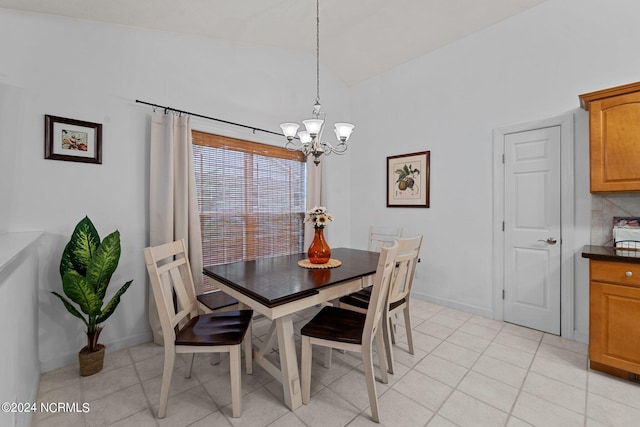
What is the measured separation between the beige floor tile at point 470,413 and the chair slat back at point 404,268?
70 centimetres

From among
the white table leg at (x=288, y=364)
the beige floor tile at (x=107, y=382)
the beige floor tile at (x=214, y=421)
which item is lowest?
the beige floor tile at (x=214, y=421)

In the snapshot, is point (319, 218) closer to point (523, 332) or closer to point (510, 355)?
point (510, 355)

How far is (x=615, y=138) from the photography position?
2121 millimetres

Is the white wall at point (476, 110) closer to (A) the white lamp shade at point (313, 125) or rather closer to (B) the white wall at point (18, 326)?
(A) the white lamp shade at point (313, 125)

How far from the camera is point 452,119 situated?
3.35 m

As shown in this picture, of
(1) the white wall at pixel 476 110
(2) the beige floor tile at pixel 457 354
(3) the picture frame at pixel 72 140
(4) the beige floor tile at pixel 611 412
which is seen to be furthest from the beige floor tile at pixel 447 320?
(3) the picture frame at pixel 72 140

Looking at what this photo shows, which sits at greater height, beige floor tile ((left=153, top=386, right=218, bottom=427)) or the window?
the window

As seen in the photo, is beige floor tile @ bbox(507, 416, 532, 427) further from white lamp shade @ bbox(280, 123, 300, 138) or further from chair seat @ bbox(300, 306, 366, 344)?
white lamp shade @ bbox(280, 123, 300, 138)

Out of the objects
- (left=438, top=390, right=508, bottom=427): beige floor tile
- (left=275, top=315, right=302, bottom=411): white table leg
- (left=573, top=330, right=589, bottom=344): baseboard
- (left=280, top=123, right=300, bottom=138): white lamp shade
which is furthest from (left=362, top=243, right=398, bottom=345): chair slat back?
(left=573, top=330, right=589, bottom=344): baseboard

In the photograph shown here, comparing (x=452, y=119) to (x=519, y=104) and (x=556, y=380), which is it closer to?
(x=519, y=104)

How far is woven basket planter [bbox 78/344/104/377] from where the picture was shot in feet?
6.64

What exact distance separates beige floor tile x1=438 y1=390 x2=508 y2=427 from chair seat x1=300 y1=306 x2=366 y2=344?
695mm

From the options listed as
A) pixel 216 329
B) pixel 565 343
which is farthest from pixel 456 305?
pixel 216 329

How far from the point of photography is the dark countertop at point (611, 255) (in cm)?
191
